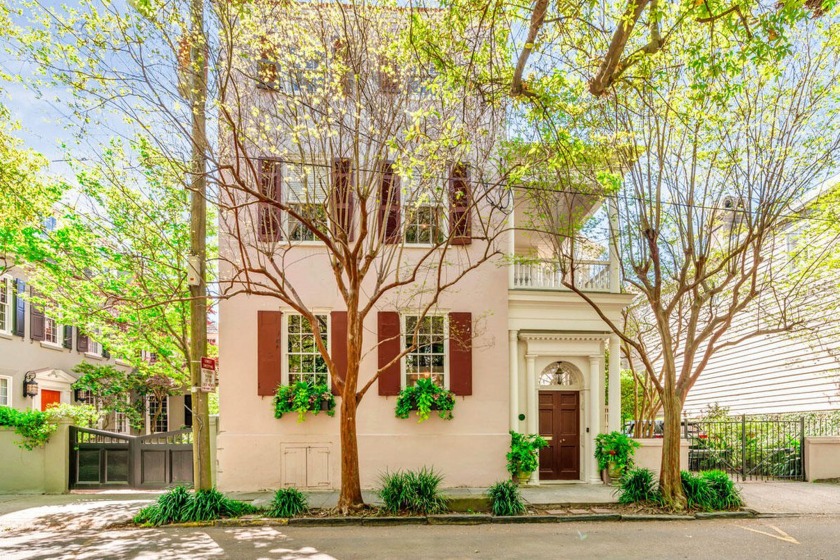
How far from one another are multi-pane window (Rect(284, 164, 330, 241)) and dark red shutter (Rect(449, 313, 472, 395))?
3.50 m

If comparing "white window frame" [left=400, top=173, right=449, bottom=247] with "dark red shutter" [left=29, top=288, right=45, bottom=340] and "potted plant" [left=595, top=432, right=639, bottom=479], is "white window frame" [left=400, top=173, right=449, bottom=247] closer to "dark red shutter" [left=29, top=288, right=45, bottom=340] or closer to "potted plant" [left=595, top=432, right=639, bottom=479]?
"potted plant" [left=595, top=432, right=639, bottom=479]

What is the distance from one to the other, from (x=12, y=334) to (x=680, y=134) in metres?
18.8

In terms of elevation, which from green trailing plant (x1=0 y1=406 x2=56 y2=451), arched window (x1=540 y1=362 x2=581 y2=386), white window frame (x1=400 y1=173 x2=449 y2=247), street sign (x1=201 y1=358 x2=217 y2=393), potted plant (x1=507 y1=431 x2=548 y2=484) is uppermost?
white window frame (x1=400 y1=173 x2=449 y2=247)

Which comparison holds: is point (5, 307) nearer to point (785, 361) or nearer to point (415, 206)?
point (415, 206)

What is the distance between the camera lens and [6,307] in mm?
16969

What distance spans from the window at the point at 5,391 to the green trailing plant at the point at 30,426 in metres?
6.46

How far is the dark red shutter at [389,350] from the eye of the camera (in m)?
11.9

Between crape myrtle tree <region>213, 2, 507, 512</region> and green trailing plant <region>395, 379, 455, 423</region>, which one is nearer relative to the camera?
crape myrtle tree <region>213, 2, 507, 512</region>

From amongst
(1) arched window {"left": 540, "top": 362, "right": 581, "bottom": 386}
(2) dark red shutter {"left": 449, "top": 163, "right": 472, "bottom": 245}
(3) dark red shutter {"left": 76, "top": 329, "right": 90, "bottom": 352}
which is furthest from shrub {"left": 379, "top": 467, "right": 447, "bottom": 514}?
(3) dark red shutter {"left": 76, "top": 329, "right": 90, "bottom": 352}

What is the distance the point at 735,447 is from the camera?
545 inches

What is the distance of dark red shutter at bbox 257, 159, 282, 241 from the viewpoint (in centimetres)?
1052

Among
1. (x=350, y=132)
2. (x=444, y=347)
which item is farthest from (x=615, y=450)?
(x=350, y=132)

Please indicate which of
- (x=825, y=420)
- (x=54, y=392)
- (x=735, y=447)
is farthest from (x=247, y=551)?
(x=54, y=392)

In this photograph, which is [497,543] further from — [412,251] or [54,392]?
[54,392]
